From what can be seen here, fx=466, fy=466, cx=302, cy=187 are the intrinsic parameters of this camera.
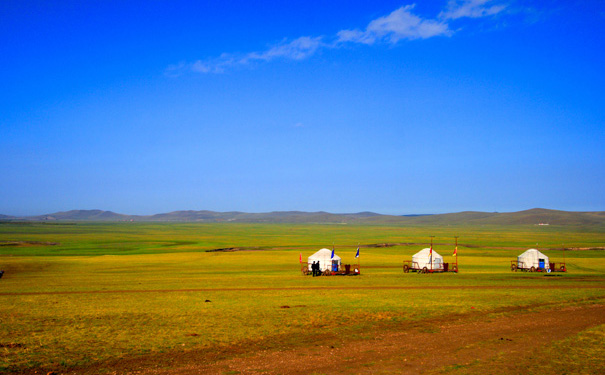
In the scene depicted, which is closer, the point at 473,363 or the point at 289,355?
the point at 473,363

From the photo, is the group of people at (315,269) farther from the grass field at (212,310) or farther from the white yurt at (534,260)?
the white yurt at (534,260)

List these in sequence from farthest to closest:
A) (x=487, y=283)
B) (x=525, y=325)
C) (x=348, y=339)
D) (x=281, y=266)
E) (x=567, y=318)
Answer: (x=281, y=266) → (x=487, y=283) → (x=567, y=318) → (x=525, y=325) → (x=348, y=339)

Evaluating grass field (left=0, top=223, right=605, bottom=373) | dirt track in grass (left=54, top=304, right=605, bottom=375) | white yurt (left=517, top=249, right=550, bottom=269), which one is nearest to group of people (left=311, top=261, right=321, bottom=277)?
grass field (left=0, top=223, right=605, bottom=373)

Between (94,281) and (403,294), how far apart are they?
2944cm

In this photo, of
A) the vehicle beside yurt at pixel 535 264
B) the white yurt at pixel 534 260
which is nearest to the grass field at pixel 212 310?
the vehicle beside yurt at pixel 535 264

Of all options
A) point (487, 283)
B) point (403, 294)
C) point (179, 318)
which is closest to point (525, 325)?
point (403, 294)

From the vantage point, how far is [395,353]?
56.2 feet

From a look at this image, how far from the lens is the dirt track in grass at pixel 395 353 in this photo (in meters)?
15.3

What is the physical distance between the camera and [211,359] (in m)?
16.6

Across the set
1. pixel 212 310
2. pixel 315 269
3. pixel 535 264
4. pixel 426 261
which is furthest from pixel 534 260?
pixel 212 310

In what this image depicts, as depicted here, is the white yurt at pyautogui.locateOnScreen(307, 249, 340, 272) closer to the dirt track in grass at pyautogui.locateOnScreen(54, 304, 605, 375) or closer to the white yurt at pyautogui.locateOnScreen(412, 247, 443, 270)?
the white yurt at pyautogui.locateOnScreen(412, 247, 443, 270)

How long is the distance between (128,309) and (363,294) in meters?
15.8

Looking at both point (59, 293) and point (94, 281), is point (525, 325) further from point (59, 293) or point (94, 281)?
point (94, 281)

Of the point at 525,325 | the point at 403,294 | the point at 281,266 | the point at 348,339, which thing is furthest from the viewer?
the point at 281,266
